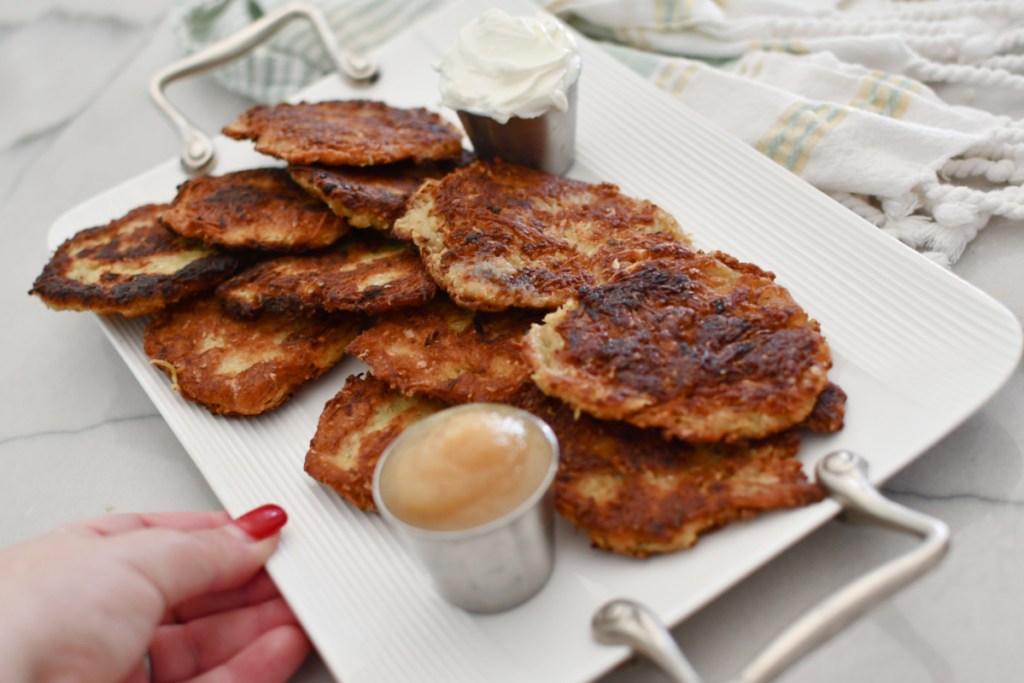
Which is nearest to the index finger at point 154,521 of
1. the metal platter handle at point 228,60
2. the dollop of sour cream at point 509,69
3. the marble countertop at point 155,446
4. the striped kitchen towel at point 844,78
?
the marble countertop at point 155,446

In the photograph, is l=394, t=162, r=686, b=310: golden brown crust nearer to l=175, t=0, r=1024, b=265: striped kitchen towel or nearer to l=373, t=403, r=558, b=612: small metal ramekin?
l=373, t=403, r=558, b=612: small metal ramekin

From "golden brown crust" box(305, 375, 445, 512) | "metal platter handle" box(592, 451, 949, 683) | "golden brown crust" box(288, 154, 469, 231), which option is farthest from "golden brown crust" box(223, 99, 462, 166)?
"metal platter handle" box(592, 451, 949, 683)

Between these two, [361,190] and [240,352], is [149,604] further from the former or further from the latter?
[361,190]

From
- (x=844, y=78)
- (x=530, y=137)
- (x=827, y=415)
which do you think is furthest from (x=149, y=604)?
(x=844, y=78)

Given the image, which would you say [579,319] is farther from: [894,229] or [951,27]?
[951,27]

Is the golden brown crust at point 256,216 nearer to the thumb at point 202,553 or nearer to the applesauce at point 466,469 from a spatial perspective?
the thumb at point 202,553
